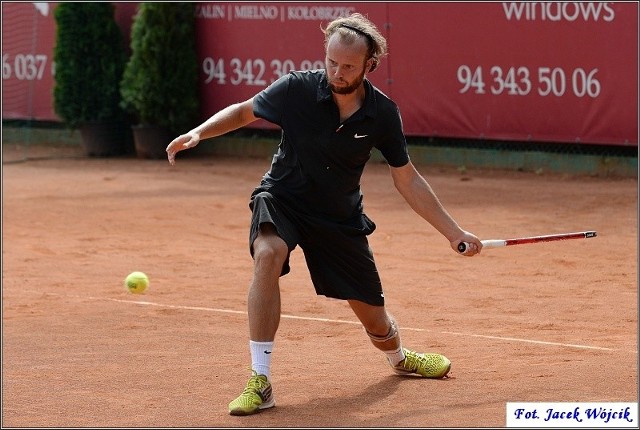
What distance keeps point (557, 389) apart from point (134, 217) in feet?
26.6

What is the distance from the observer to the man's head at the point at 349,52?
563 cm

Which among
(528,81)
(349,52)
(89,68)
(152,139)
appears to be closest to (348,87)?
(349,52)

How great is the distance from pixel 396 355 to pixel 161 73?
1282 cm

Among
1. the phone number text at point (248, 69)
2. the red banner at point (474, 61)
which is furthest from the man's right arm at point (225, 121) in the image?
the phone number text at point (248, 69)

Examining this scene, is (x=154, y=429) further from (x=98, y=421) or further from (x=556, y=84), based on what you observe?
(x=556, y=84)

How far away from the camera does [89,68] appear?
1922cm

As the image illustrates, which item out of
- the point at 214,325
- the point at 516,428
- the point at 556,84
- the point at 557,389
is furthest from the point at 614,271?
the point at 556,84

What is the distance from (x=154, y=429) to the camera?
17.4 feet

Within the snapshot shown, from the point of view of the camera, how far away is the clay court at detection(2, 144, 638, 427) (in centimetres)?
584

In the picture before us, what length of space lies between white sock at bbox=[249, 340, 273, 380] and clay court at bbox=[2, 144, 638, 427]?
20 cm

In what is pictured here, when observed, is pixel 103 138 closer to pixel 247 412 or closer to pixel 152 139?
pixel 152 139

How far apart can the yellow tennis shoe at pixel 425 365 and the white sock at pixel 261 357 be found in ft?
3.15

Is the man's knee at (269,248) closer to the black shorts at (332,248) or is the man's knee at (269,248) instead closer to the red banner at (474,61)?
the black shorts at (332,248)

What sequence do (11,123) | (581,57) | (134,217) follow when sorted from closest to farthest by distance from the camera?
(134,217) → (581,57) → (11,123)
